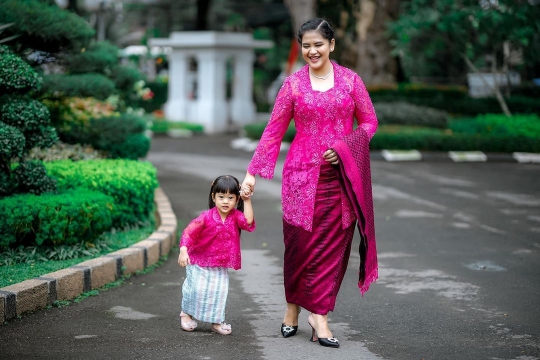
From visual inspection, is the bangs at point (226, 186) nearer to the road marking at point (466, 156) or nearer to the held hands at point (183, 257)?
the held hands at point (183, 257)

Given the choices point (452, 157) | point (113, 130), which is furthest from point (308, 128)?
point (452, 157)

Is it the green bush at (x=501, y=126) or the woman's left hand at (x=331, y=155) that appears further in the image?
the green bush at (x=501, y=126)

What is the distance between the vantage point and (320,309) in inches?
207

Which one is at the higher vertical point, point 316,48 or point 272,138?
point 316,48

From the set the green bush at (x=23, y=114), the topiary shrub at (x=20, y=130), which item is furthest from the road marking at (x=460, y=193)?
the green bush at (x=23, y=114)

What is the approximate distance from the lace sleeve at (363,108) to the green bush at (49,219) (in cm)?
265

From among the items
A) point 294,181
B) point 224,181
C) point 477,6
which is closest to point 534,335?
point 294,181

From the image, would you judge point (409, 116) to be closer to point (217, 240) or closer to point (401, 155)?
point (401, 155)

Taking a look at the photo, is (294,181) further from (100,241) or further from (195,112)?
(195,112)

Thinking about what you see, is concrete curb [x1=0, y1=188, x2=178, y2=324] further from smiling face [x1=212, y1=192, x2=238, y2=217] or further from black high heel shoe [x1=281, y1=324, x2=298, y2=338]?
black high heel shoe [x1=281, y1=324, x2=298, y2=338]

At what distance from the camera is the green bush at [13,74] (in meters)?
7.02

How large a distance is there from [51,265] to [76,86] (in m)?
2.86

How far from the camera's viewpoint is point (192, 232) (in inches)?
214

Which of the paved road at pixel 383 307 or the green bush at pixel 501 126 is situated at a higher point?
the green bush at pixel 501 126
